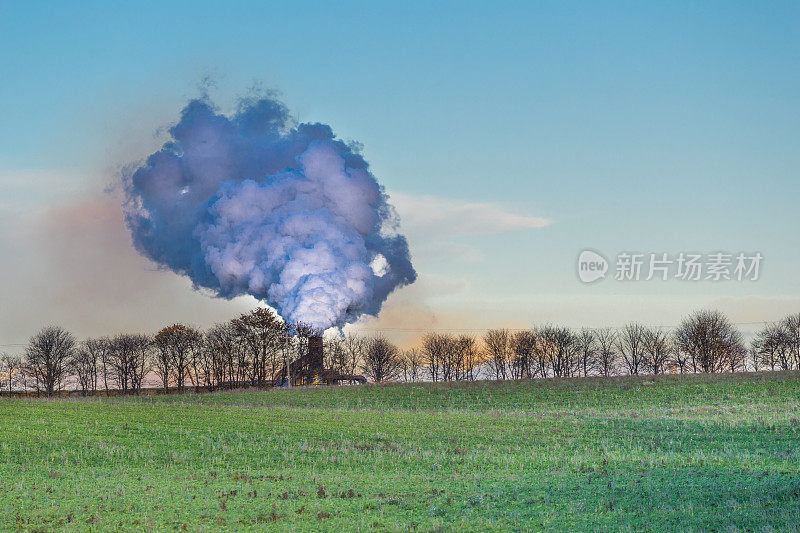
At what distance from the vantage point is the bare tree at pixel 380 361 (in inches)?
4840

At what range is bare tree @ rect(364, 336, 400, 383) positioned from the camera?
123 metres

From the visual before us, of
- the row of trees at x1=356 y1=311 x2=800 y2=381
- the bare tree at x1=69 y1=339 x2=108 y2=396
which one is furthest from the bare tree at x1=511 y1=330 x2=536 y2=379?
the bare tree at x1=69 y1=339 x2=108 y2=396

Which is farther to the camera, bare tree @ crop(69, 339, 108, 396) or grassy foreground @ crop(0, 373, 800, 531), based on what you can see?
bare tree @ crop(69, 339, 108, 396)

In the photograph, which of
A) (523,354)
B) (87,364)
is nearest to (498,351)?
(523,354)

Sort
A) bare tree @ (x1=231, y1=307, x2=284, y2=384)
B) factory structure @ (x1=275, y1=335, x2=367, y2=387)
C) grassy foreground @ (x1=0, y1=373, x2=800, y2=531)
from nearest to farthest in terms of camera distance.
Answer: grassy foreground @ (x1=0, y1=373, x2=800, y2=531)
factory structure @ (x1=275, y1=335, x2=367, y2=387)
bare tree @ (x1=231, y1=307, x2=284, y2=384)

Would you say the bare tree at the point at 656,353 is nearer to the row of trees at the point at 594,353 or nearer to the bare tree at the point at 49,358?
the row of trees at the point at 594,353

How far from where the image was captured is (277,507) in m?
15.5

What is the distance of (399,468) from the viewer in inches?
882

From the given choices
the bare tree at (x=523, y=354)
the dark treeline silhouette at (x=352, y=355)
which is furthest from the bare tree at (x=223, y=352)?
the bare tree at (x=523, y=354)

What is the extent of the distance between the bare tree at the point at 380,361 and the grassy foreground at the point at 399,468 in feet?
260

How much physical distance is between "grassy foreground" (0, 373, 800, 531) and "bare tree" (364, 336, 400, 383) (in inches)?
3114

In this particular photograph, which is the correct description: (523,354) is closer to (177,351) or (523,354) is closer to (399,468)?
(177,351)

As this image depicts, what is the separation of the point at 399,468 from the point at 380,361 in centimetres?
10023

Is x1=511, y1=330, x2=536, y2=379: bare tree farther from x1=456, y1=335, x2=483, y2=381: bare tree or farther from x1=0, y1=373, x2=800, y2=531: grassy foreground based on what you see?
x1=0, y1=373, x2=800, y2=531: grassy foreground
